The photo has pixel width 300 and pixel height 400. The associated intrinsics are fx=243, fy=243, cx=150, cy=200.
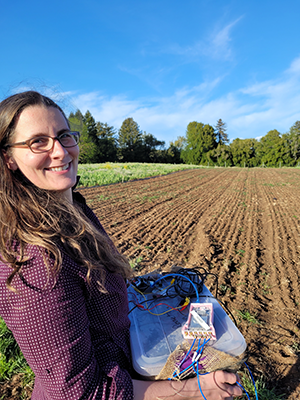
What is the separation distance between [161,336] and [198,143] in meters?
62.4

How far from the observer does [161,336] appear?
1.35 metres

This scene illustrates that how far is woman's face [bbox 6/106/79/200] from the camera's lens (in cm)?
97

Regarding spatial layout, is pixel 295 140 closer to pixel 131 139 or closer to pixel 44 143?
pixel 131 139

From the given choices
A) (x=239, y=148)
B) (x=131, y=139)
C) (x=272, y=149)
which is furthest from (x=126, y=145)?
(x=272, y=149)

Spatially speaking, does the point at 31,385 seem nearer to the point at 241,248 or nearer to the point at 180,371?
the point at 180,371

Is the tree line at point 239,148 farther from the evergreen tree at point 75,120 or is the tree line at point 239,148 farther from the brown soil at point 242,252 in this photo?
the evergreen tree at point 75,120

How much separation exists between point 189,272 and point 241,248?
3282mm

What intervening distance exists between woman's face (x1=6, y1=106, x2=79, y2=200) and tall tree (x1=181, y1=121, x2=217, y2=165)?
5850 centimetres

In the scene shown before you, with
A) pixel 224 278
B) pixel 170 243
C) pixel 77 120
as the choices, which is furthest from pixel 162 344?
pixel 170 243

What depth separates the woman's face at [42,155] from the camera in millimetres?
966

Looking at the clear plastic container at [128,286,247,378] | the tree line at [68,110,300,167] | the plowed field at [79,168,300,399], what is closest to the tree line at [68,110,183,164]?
the tree line at [68,110,300,167]

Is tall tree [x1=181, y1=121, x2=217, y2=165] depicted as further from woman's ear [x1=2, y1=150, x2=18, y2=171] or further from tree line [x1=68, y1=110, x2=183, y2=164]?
woman's ear [x1=2, y1=150, x2=18, y2=171]

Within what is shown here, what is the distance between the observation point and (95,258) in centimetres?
109

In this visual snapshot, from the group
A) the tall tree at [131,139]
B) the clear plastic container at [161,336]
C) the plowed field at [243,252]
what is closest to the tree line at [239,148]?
the tall tree at [131,139]
